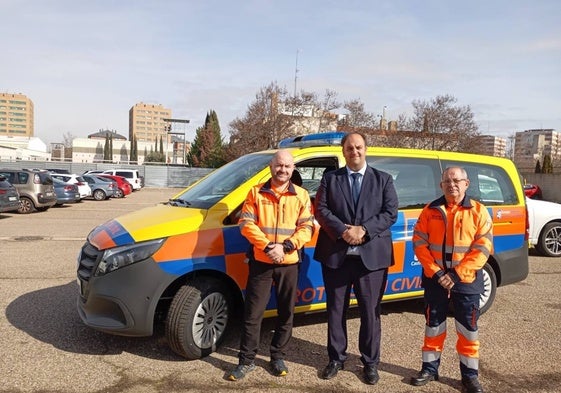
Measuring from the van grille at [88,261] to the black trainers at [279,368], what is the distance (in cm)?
170

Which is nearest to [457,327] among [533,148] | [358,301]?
[358,301]

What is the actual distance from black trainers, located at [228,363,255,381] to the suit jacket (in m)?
1.02

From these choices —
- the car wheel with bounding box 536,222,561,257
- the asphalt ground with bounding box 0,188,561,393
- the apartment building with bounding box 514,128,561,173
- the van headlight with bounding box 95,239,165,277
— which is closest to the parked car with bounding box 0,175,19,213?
the asphalt ground with bounding box 0,188,561,393

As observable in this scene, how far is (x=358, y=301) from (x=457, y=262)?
32.1 inches

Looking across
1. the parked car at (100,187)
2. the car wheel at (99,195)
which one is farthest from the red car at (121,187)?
the car wheel at (99,195)

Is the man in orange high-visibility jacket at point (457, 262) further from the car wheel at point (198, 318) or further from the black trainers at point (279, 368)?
the car wheel at point (198, 318)

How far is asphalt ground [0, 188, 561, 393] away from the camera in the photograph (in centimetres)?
354

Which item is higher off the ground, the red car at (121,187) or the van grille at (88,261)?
the van grille at (88,261)

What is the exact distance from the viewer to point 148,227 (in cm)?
391

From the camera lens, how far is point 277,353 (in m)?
3.73

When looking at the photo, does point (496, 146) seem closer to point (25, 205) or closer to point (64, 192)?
point (64, 192)

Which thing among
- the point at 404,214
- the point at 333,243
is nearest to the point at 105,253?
the point at 333,243

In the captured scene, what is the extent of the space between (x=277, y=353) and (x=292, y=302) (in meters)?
0.44

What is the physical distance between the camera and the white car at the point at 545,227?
925cm
